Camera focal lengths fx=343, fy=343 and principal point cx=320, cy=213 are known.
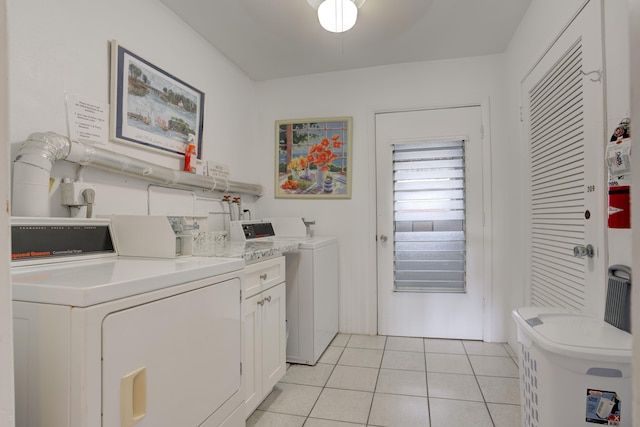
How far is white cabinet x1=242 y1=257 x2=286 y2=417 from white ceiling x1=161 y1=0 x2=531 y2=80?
5.61 feet

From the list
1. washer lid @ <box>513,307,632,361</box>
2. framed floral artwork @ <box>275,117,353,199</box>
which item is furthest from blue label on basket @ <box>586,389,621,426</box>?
framed floral artwork @ <box>275,117,353,199</box>

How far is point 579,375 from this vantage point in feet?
3.66

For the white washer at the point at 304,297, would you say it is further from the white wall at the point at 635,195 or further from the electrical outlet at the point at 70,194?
the white wall at the point at 635,195

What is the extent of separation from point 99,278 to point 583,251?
6.53ft

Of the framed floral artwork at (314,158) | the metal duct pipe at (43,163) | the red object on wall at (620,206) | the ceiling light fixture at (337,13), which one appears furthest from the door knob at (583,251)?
the metal duct pipe at (43,163)

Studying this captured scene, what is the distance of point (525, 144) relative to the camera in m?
2.51

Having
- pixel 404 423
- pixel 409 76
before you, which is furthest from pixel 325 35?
pixel 404 423

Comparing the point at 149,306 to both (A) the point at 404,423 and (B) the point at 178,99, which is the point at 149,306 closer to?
(A) the point at 404,423

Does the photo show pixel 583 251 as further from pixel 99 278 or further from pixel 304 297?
pixel 99 278

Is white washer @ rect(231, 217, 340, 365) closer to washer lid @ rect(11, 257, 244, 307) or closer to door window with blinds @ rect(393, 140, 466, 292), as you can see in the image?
door window with blinds @ rect(393, 140, 466, 292)

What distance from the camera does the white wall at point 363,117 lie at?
3.01m

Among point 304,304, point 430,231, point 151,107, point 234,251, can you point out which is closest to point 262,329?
point 234,251

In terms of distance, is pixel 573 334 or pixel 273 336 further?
pixel 273 336

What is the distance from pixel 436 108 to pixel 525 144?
90 centimetres
